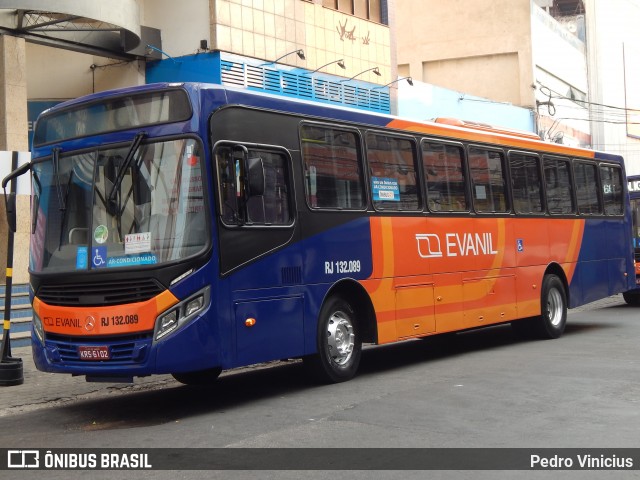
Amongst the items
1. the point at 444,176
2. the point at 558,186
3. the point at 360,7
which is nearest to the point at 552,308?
the point at 558,186

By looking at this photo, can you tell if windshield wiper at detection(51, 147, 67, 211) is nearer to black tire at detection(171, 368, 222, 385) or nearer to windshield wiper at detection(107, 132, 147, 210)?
windshield wiper at detection(107, 132, 147, 210)

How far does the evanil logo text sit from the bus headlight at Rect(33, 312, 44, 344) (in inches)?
199

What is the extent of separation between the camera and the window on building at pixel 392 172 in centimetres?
1155

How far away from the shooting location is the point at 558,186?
15891 millimetres

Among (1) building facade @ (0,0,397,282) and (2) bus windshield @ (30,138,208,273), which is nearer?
(2) bus windshield @ (30,138,208,273)

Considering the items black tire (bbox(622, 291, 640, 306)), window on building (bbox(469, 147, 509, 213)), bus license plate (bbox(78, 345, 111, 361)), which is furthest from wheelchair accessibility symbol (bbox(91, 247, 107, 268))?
black tire (bbox(622, 291, 640, 306))

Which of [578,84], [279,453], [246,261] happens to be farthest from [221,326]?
[578,84]

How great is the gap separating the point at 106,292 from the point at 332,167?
3.30 metres

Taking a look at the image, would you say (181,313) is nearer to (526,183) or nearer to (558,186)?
(526,183)

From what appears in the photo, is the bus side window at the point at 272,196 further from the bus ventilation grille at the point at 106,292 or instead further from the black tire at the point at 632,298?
the black tire at the point at 632,298

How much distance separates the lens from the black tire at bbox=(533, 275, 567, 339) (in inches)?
598

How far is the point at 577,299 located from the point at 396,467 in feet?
34.6

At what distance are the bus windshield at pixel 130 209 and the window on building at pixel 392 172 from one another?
319 cm

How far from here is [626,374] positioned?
10953 millimetres
